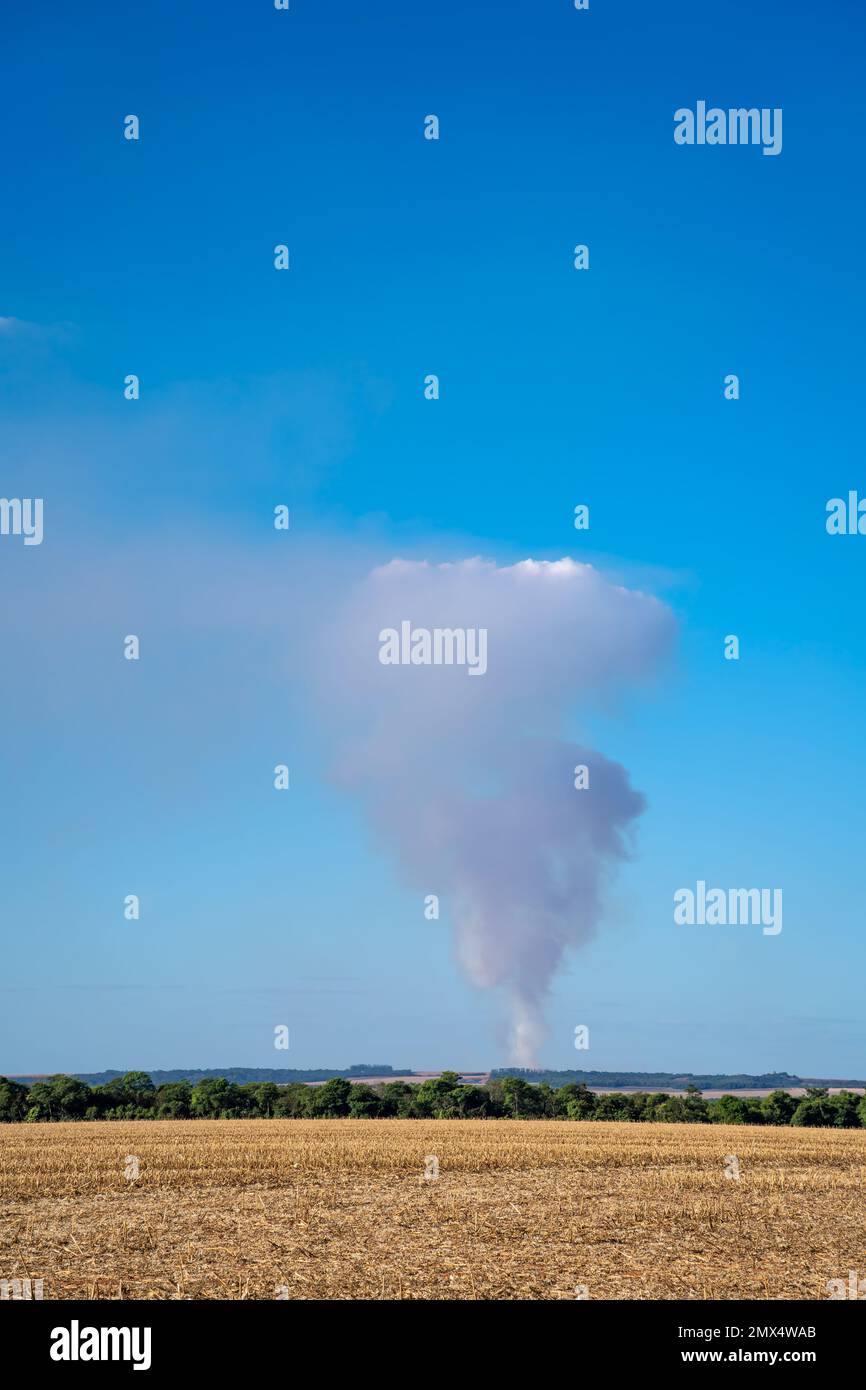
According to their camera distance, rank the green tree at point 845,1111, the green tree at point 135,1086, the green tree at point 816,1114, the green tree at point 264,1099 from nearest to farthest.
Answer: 1. the green tree at point 845,1111
2. the green tree at point 816,1114
3. the green tree at point 135,1086
4. the green tree at point 264,1099

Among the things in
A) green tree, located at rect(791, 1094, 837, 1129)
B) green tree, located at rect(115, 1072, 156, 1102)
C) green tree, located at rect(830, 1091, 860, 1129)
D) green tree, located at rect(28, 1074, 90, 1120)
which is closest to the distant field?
green tree, located at rect(28, 1074, 90, 1120)

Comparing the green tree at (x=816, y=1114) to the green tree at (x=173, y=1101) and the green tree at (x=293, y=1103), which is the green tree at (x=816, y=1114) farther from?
the green tree at (x=173, y=1101)

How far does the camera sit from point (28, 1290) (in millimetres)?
17766

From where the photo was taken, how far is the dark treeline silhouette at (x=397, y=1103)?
93.4 meters

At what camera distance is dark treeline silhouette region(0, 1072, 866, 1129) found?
93375 millimetres

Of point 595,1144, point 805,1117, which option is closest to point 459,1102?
point 805,1117

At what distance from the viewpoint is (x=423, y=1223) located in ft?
81.3

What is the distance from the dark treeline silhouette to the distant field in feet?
165

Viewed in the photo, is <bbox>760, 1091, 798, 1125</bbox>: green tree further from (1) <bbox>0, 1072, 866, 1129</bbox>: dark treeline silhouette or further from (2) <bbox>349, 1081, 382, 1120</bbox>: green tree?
(2) <bbox>349, 1081, 382, 1120</bbox>: green tree

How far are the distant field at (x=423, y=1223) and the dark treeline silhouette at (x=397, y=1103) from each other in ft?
165

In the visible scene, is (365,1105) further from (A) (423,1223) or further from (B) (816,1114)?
(A) (423,1223)

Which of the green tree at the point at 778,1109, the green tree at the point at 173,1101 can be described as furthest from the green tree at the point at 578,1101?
the green tree at the point at 173,1101
